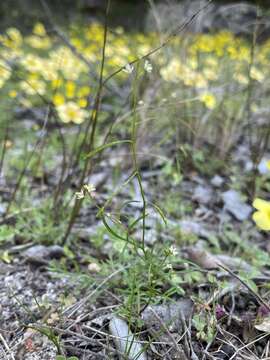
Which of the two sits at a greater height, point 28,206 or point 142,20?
point 142,20

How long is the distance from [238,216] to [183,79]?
913mm

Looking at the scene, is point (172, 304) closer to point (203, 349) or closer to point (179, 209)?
point (203, 349)

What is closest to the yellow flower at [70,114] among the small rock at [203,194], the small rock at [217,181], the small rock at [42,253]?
the small rock at [42,253]

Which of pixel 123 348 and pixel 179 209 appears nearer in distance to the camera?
pixel 123 348

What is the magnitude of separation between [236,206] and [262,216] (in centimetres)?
83

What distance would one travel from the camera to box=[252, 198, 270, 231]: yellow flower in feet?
3.32

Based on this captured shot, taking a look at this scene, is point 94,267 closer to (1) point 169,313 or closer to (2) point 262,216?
(1) point 169,313

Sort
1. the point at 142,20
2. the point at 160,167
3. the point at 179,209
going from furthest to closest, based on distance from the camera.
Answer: the point at 142,20 → the point at 160,167 → the point at 179,209

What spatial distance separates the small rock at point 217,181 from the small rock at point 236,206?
0.11 metres

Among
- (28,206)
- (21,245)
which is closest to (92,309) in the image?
(21,245)

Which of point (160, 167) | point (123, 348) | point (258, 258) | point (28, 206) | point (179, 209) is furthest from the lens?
point (160, 167)

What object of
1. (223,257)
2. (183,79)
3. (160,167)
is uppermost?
(183,79)

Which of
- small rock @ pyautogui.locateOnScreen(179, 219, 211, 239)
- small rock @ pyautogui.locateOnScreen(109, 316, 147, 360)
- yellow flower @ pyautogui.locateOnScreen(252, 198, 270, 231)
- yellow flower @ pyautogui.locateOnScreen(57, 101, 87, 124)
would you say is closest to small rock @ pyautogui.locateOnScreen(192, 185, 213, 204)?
small rock @ pyautogui.locateOnScreen(179, 219, 211, 239)

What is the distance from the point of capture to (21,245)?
4.61 feet
